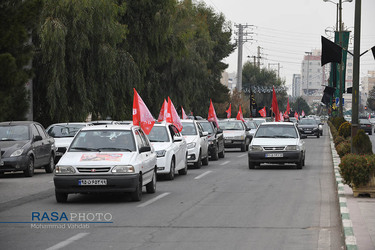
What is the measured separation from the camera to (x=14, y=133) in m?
23.7

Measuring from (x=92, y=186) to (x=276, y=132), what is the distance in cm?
1395

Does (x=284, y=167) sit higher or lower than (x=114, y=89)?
lower

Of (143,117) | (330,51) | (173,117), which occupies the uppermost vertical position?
(330,51)

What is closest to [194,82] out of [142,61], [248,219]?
[142,61]

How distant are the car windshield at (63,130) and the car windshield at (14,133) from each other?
189 inches

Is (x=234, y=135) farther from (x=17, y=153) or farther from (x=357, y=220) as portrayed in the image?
(x=357, y=220)

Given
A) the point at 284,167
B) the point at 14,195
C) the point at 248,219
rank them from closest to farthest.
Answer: the point at 248,219
the point at 14,195
the point at 284,167

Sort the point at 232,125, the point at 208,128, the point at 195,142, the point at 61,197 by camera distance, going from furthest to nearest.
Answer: the point at 232,125 < the point at 208,128 < the point at 195,142 < the point at 61,197

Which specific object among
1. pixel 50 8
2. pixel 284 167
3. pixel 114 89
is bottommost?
pixel 284 167

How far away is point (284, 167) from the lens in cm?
2758

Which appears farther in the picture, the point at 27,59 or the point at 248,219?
the point at 27,59

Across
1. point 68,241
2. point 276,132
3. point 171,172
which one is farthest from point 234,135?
point 68,241

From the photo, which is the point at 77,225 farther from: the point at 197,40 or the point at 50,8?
the point at 197,40

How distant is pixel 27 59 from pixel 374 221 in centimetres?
727
